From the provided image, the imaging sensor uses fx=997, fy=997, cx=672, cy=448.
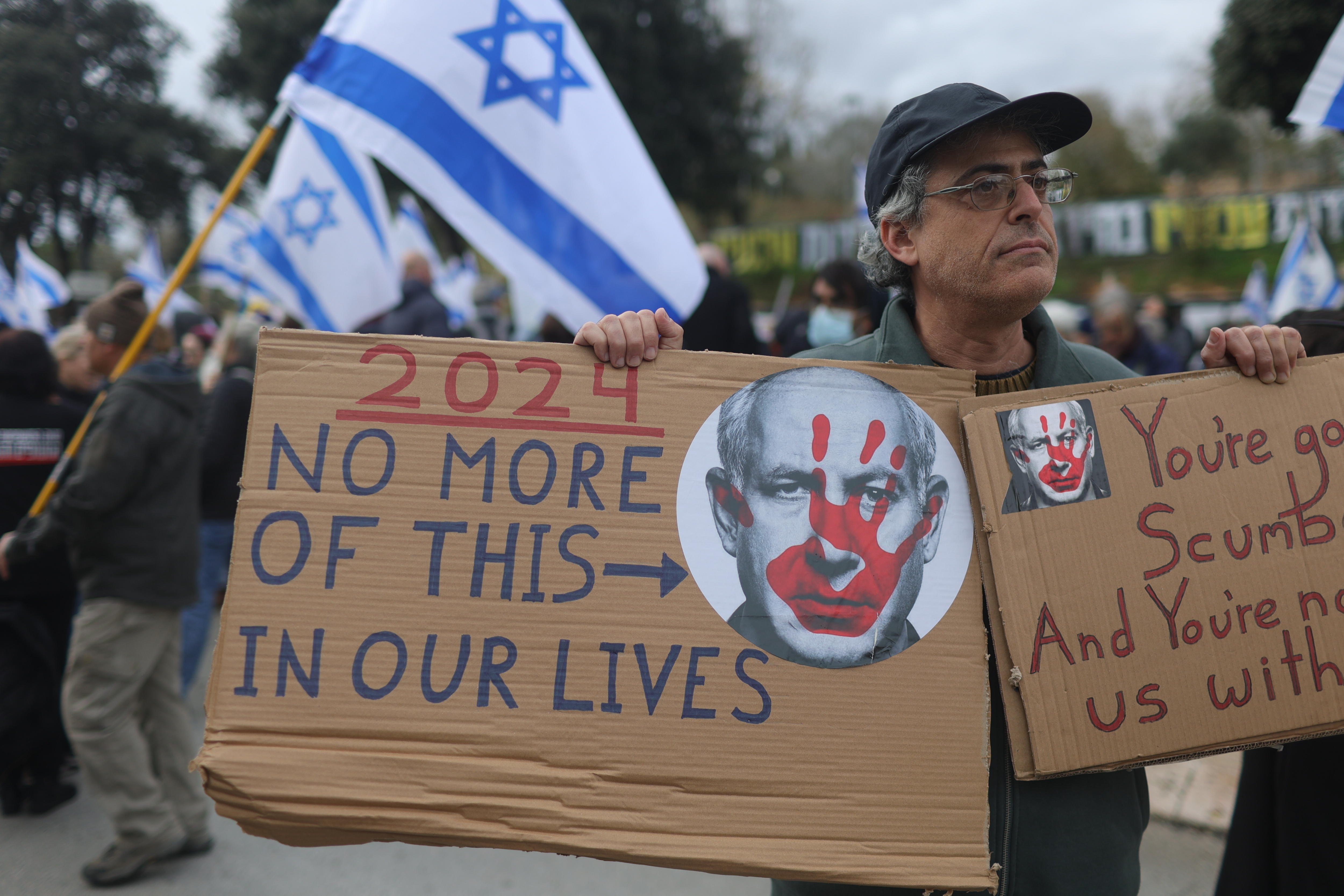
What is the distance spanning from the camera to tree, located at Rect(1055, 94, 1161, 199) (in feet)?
115

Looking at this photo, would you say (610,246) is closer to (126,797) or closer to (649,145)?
(126,797)

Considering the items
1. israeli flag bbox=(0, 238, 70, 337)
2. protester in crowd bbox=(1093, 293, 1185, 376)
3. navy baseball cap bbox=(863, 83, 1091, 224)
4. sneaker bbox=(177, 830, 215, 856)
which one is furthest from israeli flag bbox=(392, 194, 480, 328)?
navy baseball cap bbox=(863, 83, 1091, 224)

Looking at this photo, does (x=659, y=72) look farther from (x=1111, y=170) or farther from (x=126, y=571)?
(x=126, y=571)

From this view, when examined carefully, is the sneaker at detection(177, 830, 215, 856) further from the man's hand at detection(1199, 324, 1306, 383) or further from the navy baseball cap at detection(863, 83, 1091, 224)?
the man's hand at detection(1199, 324, 1306, 383)

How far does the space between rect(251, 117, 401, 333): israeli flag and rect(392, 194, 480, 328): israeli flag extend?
12.7 feet

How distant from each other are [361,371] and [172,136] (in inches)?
1572

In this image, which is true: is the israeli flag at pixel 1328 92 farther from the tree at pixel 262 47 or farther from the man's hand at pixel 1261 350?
the tree at pixel 262 47

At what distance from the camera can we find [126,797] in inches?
139

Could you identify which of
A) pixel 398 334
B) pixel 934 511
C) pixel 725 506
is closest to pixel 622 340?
pixel 725 506

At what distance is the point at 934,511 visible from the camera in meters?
1.49

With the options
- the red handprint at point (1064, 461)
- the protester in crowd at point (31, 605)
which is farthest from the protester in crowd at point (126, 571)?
the red handprint at point (1064, 461)

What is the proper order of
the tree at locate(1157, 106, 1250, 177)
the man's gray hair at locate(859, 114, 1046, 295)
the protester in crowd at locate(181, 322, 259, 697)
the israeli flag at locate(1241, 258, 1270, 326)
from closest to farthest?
the man's gray hair at locate(859, 114, 1046, 295)
the protester in crowd at locate(181, 322, 259, 697)
the israeli flag at locate(1241, 258, 1270, 326)
the tree at locate(1157, 106, 1250, 177)

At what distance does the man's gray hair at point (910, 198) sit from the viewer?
159 centimetres

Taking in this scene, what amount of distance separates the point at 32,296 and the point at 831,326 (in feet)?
30.3
